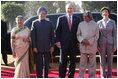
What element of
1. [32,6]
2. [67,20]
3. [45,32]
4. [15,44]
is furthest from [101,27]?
[32,6]

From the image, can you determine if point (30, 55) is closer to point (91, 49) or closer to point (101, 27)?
point (91, 49)

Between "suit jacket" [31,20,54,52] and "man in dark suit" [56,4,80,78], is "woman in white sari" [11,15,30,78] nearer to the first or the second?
"suit jacket" [31,20,54,52]

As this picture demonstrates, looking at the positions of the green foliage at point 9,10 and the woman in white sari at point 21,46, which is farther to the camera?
the green foliage at point 9,10

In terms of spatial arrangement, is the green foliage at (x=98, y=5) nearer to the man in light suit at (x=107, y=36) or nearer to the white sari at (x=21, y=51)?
the man in light suit at (x=107, y=36)

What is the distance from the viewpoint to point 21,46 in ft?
14.6

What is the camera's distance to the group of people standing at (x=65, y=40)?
14.1 feet

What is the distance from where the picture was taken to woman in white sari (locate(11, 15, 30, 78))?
4426 mm

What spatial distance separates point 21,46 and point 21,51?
0.38 feet

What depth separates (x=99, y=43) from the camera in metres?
4.49

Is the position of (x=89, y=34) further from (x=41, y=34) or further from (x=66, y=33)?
(x=41, y=34)

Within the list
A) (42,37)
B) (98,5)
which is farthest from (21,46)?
(98,5)

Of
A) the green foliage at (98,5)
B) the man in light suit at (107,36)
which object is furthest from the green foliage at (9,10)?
the man in light suit at (107,36)

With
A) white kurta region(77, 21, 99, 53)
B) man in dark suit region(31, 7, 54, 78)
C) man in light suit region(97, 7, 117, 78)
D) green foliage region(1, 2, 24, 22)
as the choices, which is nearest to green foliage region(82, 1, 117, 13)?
green foliage region(1, 2, 24, 22)

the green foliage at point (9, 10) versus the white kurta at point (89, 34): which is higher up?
the green foliage at point (9, 10)
